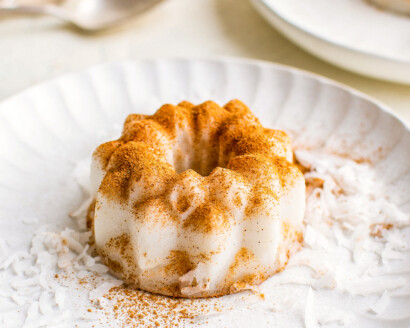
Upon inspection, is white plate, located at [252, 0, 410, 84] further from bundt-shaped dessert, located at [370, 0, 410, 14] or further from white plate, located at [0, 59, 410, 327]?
white plate, located at [0, 59, 410, 327]

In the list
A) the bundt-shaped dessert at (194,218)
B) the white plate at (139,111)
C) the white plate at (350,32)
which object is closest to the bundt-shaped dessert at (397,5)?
the white plate at (350,32)

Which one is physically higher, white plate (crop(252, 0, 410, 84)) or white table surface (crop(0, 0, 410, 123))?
white plate (crop(252, 0, 410, 84))

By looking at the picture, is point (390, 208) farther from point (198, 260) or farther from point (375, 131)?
point (198, 260)

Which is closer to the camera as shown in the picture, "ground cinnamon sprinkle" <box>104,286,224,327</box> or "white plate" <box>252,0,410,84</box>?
"ground cinnamon sprinkle" <box>104,286,224,327</box>

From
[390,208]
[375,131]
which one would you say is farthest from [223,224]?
[375,131]

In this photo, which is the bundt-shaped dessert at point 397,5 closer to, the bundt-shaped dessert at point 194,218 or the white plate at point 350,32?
the white plate at point 350,32

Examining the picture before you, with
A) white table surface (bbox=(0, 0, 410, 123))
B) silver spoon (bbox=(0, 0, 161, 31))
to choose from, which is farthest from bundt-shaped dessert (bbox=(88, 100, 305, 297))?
silver spoon (bbox=(0, 0, 161, 31))
